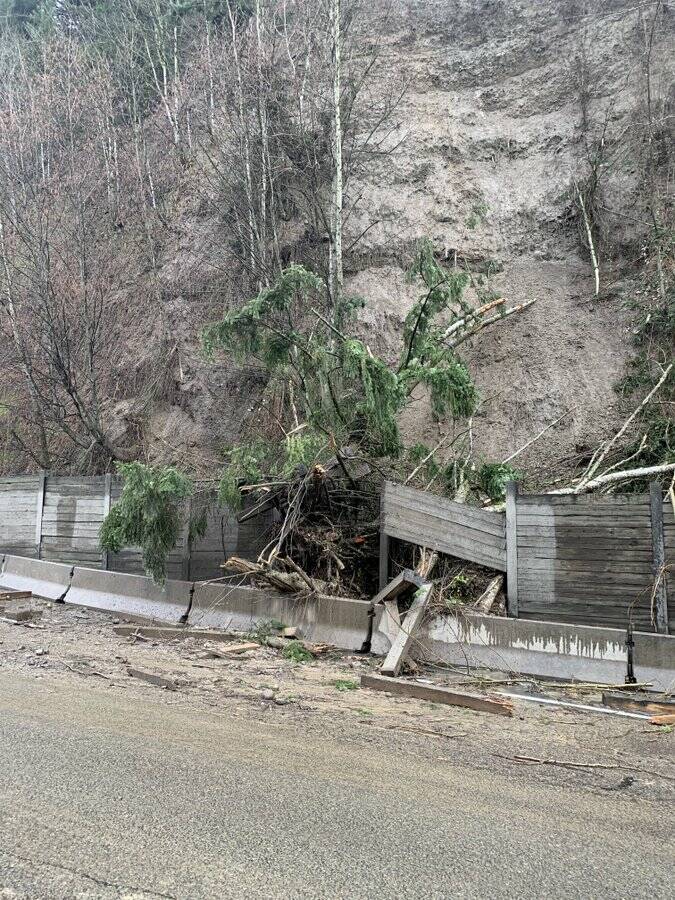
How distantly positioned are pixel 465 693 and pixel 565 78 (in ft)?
67.7

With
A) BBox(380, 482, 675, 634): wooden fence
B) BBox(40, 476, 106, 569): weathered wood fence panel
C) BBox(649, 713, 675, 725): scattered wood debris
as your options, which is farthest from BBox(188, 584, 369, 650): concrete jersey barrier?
BBox(40, 476, 106, 569): weathered wood fence panel

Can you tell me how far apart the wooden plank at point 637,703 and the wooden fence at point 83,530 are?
5.84 metres

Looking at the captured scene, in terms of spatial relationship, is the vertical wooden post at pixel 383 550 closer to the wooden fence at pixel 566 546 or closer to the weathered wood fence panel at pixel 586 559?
the wooden fence at pixel 566 546

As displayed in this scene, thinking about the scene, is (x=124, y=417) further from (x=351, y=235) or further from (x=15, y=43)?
(x=15, y=43)

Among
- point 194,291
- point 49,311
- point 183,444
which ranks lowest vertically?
point 183,444

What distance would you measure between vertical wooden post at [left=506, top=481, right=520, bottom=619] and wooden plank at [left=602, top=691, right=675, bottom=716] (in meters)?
2.13

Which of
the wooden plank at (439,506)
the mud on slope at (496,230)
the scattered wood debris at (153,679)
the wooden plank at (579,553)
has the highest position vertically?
the mud on slope at (496,230)

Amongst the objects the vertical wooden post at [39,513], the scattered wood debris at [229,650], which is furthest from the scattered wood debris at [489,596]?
the vertical wooden post at [39,513]

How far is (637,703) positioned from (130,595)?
8182 millimetres

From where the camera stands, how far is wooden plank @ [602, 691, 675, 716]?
7.10m

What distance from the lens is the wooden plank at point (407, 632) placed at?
26.5 feet

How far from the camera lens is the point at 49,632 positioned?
10297mm

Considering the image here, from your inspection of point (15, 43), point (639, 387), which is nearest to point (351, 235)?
point (639, 387)

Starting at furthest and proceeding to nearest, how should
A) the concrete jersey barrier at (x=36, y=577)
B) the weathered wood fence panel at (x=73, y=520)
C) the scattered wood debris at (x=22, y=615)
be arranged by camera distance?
the weathered wood fence panel at (x=73, y=520), the concrete jersey barrier at (x=36, y=577), the scattered wood debris at (x=22, y=615)
